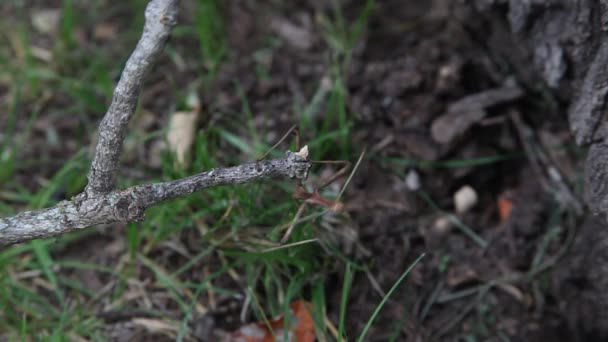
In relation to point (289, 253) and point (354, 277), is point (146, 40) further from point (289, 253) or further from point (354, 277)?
point (354, 277)

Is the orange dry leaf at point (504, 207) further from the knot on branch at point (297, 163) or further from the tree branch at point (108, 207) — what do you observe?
the tree branch at point (108, 207)

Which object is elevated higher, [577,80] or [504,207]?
[577,80]

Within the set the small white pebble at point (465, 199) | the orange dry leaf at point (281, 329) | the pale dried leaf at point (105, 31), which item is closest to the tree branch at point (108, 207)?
the orange dry leaf at point (281, 329)

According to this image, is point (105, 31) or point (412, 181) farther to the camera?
point (105, 31)

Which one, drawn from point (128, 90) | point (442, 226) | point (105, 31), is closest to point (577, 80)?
point (442, 226)

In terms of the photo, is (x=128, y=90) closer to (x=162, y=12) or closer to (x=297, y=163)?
(x=162, y=12)
